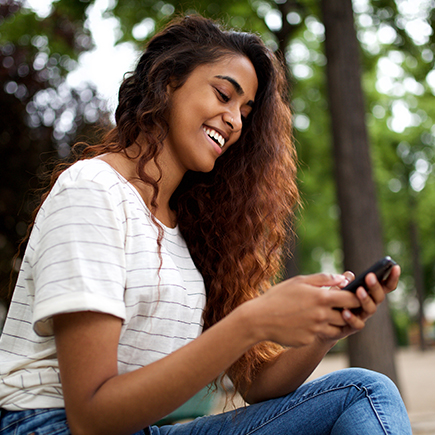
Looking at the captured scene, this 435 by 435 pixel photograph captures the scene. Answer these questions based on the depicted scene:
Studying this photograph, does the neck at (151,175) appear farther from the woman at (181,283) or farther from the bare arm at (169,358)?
the bare arm at (169,358)

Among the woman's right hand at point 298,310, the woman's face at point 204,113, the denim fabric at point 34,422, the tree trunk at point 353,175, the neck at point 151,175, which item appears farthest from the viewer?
the tree trunk at point 353,175

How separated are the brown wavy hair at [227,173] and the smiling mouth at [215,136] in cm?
16

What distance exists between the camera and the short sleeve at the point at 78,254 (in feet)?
4.14

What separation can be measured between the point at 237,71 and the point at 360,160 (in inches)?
143

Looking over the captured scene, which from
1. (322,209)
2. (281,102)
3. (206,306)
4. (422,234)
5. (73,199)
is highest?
(281,102)

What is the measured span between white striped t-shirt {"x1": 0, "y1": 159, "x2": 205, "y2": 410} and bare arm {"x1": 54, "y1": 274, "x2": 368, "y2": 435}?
0.08 metres

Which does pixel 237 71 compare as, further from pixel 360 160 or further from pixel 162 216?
pixel 360 160

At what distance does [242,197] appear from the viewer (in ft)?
7.38

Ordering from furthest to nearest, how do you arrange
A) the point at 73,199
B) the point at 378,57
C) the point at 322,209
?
1. the point at 322,209
2. the point at 378,57
3. the point at 73,199

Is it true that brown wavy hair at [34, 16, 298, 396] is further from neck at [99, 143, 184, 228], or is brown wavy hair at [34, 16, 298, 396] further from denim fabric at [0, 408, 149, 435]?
denim fabric at [0, 408, 149, 435]

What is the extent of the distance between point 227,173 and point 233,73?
49 centimetres

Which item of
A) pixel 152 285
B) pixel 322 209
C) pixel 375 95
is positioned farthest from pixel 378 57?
pixel 152 285

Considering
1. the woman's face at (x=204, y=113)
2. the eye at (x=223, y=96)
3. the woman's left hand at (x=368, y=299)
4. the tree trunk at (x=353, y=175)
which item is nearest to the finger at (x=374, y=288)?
the woman's left hand at (x=368, y=299)

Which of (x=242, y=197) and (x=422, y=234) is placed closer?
(x=242, y=197)
